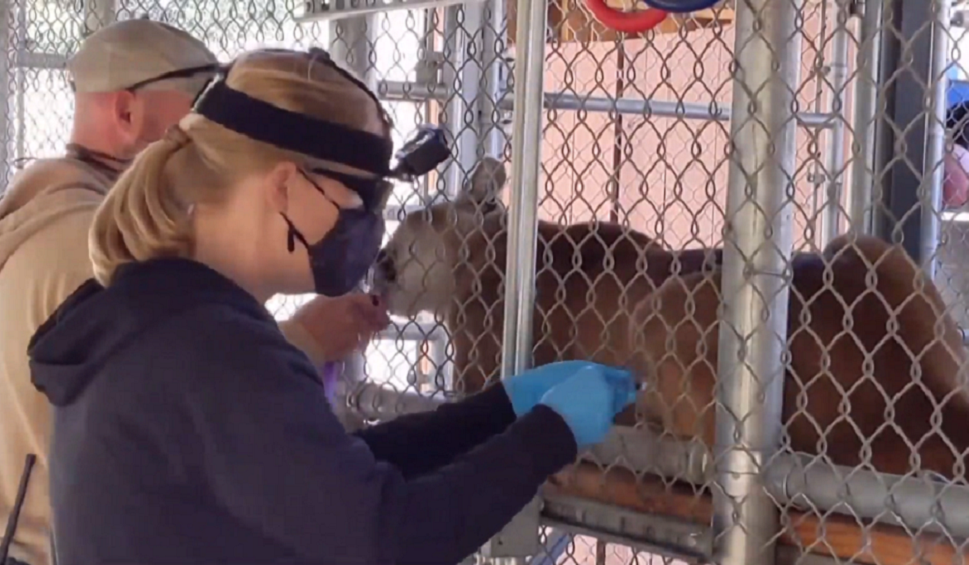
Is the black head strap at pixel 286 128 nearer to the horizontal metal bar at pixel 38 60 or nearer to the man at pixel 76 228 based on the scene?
the man at pixel 76 228

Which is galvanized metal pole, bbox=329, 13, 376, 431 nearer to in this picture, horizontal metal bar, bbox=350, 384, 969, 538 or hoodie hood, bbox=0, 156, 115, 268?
hoodie hood, bbox=0, 156, 115, 268

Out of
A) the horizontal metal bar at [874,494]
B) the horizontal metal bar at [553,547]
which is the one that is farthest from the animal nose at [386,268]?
the horizontal metal bar at [874,494]

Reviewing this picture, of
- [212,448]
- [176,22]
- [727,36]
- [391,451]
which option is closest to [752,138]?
[391,451]

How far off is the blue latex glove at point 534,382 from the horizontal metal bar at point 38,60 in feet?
9.26

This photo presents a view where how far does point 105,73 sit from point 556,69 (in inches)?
160

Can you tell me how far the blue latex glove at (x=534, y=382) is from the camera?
1.95 m

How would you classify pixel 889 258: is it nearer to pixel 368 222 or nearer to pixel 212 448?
pixel 368 222

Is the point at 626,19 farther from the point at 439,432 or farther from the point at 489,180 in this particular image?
the point at 489,180

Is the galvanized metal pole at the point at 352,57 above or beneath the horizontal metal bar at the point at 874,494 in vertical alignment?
above

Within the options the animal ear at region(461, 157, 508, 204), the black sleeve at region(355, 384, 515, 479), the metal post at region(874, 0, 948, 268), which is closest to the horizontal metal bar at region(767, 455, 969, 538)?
the black sleeve at region(355, 384, 515, 479)

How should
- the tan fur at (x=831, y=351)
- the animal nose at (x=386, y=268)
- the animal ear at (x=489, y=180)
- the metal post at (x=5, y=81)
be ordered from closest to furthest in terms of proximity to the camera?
the tan fur at (x=831, y=351) → the animal ear at (x=489, y=180) → the animal nose at (x=386, y=268) → the metal post at (x=5, y=81)

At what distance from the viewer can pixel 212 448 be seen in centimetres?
134

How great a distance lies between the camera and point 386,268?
3469 millimetres

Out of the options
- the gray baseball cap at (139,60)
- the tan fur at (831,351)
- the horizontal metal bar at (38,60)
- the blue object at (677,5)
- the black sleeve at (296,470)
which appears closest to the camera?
the black sleeve at (296,470)
